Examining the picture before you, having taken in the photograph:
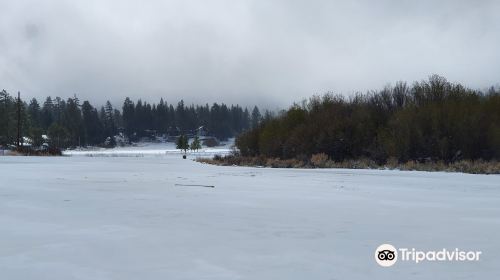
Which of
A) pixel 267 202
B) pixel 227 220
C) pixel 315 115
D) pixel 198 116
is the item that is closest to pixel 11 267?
pixel 227 220

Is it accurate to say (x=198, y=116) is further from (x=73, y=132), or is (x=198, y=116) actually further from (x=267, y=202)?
(x=267, y=202)

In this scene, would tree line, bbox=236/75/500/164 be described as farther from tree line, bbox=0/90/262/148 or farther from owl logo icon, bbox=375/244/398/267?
tree line, bbox=0/90/262/148

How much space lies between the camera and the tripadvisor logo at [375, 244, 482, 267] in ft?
16.4

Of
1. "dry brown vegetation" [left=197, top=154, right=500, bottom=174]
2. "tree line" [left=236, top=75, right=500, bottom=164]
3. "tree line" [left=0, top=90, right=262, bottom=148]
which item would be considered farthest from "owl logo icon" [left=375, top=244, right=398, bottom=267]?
"tree line" [left=0, top=90, right=262, bottom=148]

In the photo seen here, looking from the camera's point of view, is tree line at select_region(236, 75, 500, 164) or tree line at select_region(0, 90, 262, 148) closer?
tree line at select_region(236, 75, 500, 164)

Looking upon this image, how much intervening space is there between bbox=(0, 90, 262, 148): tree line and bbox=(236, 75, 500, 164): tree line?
50.7 m

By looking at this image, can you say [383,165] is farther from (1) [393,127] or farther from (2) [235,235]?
(2) [235,235]

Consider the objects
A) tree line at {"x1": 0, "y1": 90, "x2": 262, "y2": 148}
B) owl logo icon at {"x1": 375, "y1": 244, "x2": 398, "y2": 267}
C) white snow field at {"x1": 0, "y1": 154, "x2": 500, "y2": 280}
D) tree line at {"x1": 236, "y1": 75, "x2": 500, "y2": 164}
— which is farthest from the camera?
tree line at {"x1": 0, "y1": 90, "x2": 262, "y2": 148}

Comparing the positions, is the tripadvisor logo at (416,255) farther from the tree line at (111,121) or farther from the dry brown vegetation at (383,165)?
the tree line at (111,121)

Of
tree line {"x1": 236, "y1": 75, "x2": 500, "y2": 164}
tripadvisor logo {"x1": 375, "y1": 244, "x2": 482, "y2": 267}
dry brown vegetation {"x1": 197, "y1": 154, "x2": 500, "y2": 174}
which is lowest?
tripadvisor logo {"x1": 375, "y1": 244, "x2": 482, "y2": 267}

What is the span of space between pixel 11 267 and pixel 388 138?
28.7m

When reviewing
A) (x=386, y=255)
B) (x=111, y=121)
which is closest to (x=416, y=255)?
(x=386, y=255)

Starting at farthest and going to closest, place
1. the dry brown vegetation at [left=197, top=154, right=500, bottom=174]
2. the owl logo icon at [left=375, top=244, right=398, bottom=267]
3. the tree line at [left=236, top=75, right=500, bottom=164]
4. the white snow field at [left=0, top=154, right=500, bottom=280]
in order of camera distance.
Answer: the tree line at [left=236, top=75, right=500, bottom=164] → the dry brown vegetation at [left=197, top=154, right=500, bottom=174] → the owl logo icon at [left=375, top=244, right=398, bottom=267] → the white snow field at [left=0, top=154, right=500, bottom=280]

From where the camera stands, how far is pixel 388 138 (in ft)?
102
